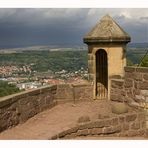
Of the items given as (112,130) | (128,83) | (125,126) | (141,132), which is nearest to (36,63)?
(128,83)

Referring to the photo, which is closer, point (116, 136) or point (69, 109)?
point (116, 136)

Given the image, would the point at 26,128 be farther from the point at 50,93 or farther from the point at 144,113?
the point at 144,113

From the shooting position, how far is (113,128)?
9273 millimetres

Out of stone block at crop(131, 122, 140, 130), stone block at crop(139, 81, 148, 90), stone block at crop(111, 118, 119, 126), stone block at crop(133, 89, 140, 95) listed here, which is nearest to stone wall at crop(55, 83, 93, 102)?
stone block at crop(133, 89, 140, 95)

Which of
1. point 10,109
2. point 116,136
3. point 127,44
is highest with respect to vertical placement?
point 127,44

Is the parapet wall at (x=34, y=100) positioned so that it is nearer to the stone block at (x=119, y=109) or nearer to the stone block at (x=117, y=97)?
→ the stone block at (x=117, y=97)

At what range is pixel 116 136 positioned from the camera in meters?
9.36

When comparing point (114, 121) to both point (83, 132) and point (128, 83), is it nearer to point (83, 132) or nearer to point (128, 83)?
point (83, 132)

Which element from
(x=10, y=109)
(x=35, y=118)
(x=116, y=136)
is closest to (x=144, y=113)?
(x=116, y=136)

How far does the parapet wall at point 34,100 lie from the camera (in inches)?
338

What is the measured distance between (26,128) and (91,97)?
3.51 metres

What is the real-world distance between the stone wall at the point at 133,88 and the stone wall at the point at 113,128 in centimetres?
51

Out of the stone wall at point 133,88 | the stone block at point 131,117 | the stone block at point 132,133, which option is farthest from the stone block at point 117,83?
the stone block at point 132,133

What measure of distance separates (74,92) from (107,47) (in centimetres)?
157
